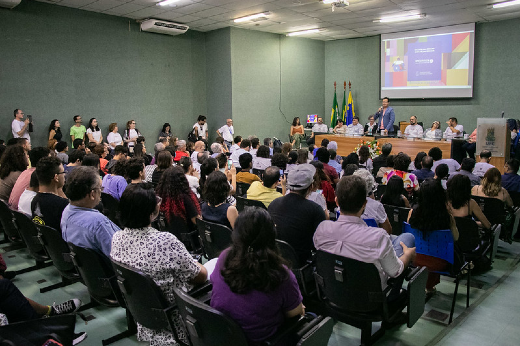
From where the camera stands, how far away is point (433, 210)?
315 centimetres

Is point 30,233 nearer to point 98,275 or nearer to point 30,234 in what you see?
point 30,234

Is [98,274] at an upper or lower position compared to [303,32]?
lower

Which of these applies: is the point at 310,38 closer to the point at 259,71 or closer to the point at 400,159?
the point at 259,71

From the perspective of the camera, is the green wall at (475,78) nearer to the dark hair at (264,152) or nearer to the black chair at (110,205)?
the dark hair at (264,152)

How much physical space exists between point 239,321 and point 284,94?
12493 millimetres

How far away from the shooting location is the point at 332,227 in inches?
97.7

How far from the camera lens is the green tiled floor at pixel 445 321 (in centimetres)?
282

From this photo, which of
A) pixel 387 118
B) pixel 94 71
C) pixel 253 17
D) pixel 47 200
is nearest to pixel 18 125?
pixel 94 71

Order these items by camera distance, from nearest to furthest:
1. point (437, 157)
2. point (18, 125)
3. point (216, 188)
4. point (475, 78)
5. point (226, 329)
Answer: point (226, 329) → point (216, 188) → point (437, 157) → point (18, 125) → point (475, 78)

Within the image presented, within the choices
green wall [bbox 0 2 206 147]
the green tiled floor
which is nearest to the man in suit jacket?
green wall [bbox 0 2 206 147]

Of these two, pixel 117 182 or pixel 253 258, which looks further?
pixel 117 182

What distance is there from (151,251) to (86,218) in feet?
2.89

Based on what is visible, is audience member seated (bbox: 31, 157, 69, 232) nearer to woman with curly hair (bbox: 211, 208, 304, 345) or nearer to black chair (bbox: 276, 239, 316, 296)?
black chair (bbox: 276, 239, 316, 296)

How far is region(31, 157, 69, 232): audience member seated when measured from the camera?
3391 millimetres
